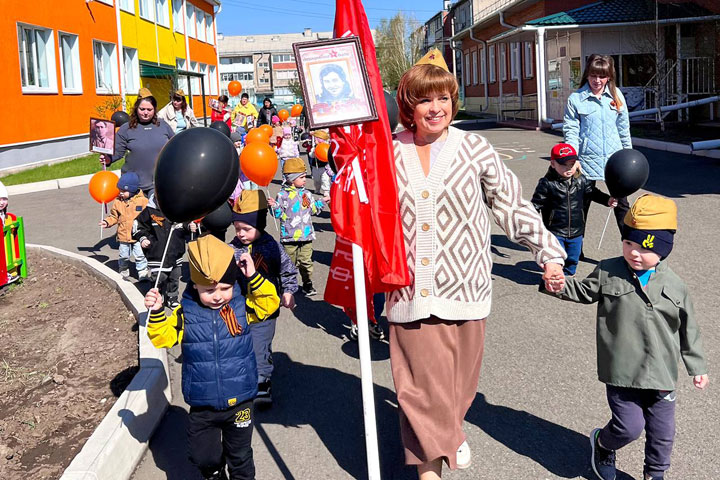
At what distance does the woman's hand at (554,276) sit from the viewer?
3402 mm

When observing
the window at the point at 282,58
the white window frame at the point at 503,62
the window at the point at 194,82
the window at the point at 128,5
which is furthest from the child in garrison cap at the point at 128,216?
the window at the point at 282,58

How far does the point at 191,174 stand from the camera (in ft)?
11.1

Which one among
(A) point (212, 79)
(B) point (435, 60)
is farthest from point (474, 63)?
(B) point (435, 60)

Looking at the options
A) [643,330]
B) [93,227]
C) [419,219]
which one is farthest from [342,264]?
[93,227]

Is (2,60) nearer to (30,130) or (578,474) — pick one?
(30,130)

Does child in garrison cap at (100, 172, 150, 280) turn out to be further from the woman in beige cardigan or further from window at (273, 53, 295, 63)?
window at (273, 53, 295, 63)

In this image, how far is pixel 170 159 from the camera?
3426mm

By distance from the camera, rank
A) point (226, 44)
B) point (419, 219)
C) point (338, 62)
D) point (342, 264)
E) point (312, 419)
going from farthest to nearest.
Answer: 1. point (226, 44)
2. point (312, 419)
3. point (342, 264)
4. point (419, 219)
5. point (338, 62)

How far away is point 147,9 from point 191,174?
34.0 m

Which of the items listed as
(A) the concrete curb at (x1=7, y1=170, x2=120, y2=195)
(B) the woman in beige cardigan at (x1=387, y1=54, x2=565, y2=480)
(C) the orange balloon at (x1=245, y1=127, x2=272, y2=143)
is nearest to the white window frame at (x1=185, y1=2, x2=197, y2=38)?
(A) the concrete curb at (x1=7, y1=170, x2=120, y2=195)

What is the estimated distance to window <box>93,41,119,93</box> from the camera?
1061 inches

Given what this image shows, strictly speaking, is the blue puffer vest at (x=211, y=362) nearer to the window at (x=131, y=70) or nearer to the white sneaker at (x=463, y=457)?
the white sneaker at (x=463, y=457)

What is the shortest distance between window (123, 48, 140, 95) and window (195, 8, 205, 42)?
12.9m

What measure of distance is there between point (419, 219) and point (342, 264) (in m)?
0.72
